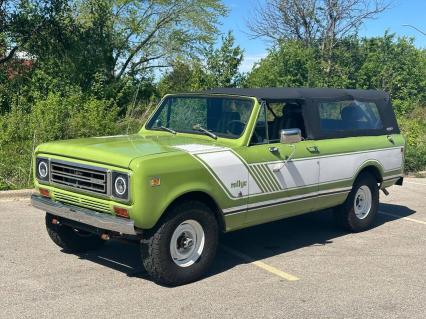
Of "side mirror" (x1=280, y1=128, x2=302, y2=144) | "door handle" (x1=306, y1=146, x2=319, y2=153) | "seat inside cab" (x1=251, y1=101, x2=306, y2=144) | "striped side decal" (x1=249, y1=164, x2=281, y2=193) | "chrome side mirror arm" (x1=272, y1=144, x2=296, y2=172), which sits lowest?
"striped side decal" (x1=249, y1=164, x2=281, y2=193)

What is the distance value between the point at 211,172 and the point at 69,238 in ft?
6.16

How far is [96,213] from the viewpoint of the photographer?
5.02 m

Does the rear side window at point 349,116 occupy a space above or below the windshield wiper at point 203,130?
above

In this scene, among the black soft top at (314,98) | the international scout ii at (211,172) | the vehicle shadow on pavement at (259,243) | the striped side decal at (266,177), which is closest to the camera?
the international scout ii at (211,172)

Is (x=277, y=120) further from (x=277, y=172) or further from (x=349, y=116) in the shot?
(x=349, y=116)

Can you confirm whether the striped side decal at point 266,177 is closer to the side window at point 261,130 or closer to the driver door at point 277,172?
the driver door at point 277,172

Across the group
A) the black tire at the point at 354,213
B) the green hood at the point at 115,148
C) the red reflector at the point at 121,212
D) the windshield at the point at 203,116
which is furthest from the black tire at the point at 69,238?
the black tire at the point at 354,213

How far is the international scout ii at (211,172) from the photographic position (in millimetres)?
4887

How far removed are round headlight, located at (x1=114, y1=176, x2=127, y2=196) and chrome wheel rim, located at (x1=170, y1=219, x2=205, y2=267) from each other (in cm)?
65

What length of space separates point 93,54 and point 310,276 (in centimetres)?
1332

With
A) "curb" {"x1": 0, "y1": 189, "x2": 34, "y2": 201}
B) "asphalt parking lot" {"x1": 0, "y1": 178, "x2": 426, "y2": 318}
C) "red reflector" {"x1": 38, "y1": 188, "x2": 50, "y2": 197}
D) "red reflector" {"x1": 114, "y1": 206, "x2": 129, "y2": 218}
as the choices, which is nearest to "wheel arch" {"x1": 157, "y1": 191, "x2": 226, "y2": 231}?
"red reflector" {"x1": 114, "y1": 206, "x2": 129, "y2": 218}

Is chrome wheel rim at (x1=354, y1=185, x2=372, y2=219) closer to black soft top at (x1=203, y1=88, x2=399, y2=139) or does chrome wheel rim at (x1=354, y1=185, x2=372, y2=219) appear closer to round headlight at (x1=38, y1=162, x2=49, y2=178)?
black soft top at (x1=203, y1=88, x2=399, y2=139)

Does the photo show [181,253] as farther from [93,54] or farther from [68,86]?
[93,54]

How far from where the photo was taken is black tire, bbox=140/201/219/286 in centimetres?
491
